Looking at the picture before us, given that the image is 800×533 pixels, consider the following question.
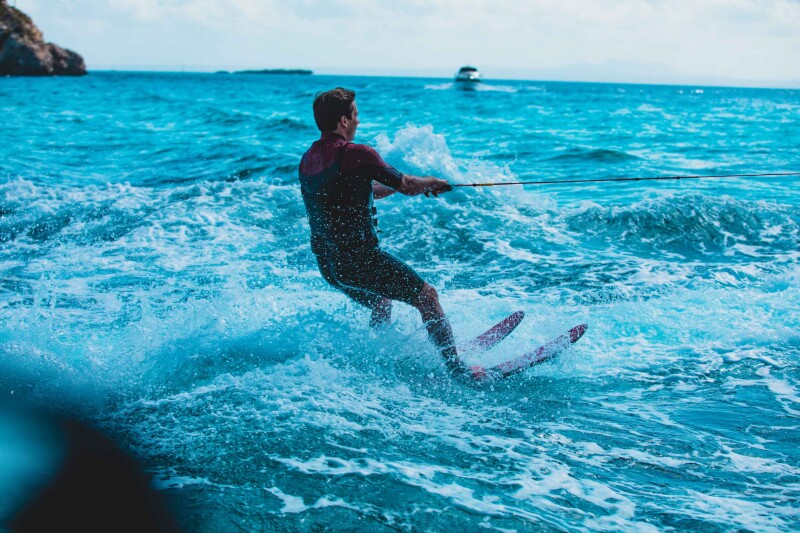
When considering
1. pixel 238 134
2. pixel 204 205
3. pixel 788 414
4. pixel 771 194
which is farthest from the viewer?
pixel 238 134

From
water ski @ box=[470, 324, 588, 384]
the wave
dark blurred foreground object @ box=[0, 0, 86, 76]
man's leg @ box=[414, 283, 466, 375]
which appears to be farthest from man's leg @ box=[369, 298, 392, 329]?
dark blurred foreground object @ box=[0, 0, 86, 76]

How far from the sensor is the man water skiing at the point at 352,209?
14.0 ft

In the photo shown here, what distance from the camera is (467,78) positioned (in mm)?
84812

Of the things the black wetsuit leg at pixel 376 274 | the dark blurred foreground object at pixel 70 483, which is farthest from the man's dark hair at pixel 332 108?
the dark blurred foreground object at pixel 70 483

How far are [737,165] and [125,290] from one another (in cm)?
1529

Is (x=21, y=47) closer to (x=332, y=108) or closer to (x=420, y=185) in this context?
(x=332, y=108)

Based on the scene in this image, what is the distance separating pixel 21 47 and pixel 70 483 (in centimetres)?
10236

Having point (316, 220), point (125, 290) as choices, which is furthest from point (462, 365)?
point (125, 290)

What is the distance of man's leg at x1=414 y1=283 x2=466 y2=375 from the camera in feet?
15.3

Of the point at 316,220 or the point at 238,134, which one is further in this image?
the point at 238,134

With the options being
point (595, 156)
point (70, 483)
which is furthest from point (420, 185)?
point (595, 156)

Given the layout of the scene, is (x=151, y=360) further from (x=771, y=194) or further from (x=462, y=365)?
(x=771, y=194)

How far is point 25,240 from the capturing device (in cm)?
900

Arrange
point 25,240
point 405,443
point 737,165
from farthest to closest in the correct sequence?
point 737,165
point 25,240
point 405,443
